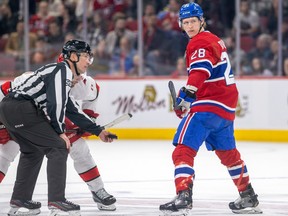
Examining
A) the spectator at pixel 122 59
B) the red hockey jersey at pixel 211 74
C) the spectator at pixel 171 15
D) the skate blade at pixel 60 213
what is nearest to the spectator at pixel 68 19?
the spectator at pixel 122 59

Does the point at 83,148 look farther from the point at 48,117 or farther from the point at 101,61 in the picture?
the point at 101,61

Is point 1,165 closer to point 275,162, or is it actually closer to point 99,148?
point 275,162

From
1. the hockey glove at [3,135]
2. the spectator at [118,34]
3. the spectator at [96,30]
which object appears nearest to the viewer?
the hockey glove at [3,135]

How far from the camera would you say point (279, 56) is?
10398 mm

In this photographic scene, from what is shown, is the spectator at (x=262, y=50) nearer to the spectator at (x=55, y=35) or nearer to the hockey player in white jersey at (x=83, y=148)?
the spectator at (x=55, y=35)

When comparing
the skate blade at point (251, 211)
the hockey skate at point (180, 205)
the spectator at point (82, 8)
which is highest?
the spectator at point (82, 8)

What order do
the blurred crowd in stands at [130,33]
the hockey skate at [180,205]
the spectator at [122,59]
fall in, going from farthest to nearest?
the spectator at [122,59] → the blurred crowd in stands at [130,33] → the hockey skate at [180,205]

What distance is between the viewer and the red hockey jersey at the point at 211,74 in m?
5.03

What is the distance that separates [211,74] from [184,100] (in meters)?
0.27

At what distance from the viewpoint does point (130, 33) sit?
438 inches

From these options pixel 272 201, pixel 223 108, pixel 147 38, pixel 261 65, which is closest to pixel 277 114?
pixel 261 65

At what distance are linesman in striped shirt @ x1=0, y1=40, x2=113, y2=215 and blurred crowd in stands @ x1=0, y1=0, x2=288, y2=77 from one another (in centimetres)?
565

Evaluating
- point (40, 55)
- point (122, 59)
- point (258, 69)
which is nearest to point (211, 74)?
point (258, 69)

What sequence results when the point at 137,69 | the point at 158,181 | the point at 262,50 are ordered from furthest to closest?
the point at 137,69
the point at 262,50
the point at 158,181
